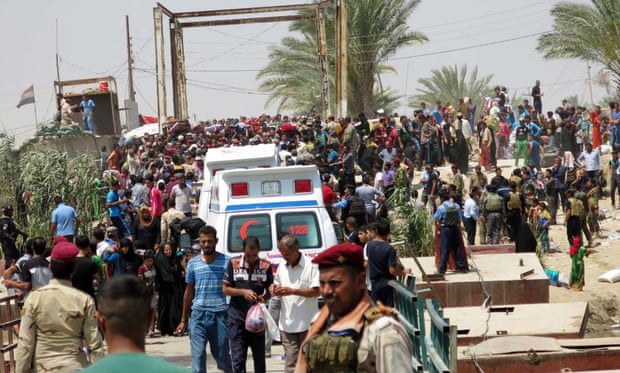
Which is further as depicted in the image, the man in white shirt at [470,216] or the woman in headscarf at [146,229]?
the man in white shirt at [470,216]

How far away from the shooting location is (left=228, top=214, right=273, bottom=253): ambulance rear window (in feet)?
49.0

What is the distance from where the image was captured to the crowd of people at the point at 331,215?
7.38 m

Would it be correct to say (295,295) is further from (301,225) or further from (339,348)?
(301,225)

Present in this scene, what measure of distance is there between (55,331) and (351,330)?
2.82m

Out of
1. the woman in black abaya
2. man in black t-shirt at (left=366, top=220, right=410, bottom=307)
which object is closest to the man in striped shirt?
man in black t-shirt at (left=366, top=220, right=410, bottom=307)

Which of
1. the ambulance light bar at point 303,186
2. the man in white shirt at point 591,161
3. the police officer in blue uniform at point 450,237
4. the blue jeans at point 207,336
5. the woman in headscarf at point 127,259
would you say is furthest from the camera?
the man in white shirt at point 591,161

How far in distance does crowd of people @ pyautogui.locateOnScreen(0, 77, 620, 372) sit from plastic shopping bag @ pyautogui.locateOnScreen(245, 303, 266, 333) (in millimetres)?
138

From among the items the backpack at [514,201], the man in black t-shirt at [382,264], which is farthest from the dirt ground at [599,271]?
the man in black t-shirt at [382,264]

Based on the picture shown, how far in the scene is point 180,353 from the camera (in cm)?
1420

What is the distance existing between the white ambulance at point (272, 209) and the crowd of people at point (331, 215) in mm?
1063

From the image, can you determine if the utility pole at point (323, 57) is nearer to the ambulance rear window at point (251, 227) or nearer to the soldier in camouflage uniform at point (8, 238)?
the soldier in camouflage uniform at point (8, 238)

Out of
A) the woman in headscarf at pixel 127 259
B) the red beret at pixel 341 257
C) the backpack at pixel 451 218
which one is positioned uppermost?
the red beret at pixel 341 257

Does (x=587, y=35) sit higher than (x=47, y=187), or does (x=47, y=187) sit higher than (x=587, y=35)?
(x=587, y=35)

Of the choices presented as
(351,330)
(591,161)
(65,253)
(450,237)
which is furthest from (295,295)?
(591,161)
